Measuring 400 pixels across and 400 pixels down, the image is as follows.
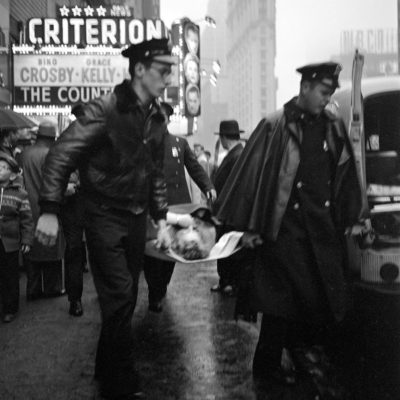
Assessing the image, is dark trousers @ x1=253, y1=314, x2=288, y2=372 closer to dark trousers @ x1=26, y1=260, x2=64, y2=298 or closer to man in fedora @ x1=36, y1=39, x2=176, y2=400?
man in fedora @ x1=36, y1=39, x2=176, y2=400

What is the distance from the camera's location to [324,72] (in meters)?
4.35

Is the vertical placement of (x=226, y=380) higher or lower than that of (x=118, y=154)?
lower

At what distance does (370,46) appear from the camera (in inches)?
226

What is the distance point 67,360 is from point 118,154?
179 cm

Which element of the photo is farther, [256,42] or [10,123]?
[256,42]

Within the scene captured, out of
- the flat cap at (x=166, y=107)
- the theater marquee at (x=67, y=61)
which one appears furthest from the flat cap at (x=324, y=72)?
the theater marquee at (x=67, y=61)

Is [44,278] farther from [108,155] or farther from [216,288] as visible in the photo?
[108,155]

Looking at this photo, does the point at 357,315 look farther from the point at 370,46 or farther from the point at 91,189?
the point at 91,189

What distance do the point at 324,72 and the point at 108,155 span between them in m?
1.46

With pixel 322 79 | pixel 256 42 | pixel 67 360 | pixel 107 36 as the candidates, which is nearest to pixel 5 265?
pixel 67 360

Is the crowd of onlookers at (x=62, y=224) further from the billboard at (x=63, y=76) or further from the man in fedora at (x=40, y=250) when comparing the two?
the billboard at (x=63, y=76)

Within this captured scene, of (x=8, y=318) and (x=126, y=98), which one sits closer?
(x=126, y=98)

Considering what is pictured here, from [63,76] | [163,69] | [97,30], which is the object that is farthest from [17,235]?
[97,30]

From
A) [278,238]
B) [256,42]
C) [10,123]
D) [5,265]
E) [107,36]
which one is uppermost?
[256,42]
